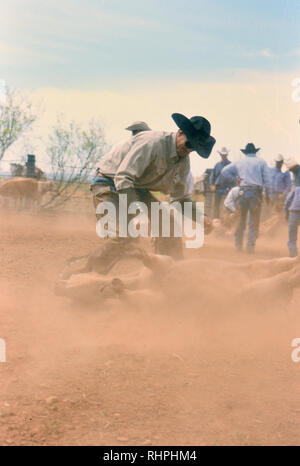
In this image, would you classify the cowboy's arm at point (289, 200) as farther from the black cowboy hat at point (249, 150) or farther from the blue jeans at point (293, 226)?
the black cowboy hat at point (249, 150)

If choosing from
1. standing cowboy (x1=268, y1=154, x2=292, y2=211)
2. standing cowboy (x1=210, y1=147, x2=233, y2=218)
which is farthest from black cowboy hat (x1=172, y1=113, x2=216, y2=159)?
standing cowboy (x1=268, y1=154, x2=292, y2=211)

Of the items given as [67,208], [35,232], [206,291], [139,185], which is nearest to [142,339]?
[206,291]

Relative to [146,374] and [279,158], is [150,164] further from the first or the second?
[279,158]

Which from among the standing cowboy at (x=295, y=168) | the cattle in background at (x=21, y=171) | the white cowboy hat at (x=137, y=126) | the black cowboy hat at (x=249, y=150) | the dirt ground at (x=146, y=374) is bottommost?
the dirt ground at (x=146, y=374)

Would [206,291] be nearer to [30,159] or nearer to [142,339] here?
[142,339]

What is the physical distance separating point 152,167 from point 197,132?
0.50 m

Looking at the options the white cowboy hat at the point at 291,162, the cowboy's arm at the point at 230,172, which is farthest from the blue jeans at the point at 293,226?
the cowboy's arm at the point at 230,172

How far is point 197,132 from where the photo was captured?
449 centimetres

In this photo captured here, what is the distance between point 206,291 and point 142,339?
731mm

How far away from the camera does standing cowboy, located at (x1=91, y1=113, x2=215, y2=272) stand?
4488 mm

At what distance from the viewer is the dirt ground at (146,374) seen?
2.79m

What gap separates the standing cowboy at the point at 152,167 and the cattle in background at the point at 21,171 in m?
11.1

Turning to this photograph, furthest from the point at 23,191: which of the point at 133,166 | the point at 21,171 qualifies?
the point at 133,166

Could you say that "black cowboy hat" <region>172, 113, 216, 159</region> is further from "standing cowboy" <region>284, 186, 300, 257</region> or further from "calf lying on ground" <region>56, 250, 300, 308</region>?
"standing cowboy" <region>284, 186, 300, 257</region>
